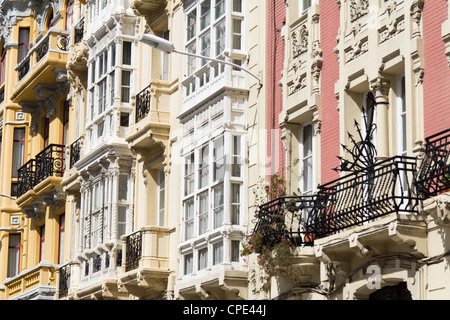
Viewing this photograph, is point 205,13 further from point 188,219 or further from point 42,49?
point 42,49

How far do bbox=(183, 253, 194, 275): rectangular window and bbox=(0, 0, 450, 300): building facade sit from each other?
8cm

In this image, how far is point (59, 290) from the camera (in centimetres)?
3325

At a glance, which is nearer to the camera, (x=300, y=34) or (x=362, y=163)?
(x=362, y=163)

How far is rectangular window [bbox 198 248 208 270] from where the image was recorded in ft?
81.0

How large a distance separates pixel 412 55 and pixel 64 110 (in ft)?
68.3

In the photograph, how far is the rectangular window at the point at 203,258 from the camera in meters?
24.7

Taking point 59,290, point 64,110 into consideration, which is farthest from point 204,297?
point 64,110

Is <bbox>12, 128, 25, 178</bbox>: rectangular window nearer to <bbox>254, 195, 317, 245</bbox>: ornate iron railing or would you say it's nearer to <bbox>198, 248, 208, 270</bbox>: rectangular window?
<bbox>198, 248, 208, 270</bbox>: rectangular window

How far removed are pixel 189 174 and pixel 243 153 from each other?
6.86 feet

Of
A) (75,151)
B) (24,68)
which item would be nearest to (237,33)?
(75,151)

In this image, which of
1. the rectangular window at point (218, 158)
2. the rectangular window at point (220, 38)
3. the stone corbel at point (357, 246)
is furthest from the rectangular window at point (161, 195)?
the stone corbel at point (357, 246)

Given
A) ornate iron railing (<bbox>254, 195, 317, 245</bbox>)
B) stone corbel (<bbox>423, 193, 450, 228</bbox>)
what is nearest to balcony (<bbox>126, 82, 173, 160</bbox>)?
ornate iron railing (<bbox>254, 195, 317, 245</bbox>)

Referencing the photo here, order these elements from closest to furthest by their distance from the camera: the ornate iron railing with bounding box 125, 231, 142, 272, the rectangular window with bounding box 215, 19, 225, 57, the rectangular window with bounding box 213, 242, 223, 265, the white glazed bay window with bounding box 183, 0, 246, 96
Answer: the rectangular window with bounding box 213, 242, 223, 265, the white glazed bay window with bounding box 183, 0, 246, 96, the rectangular window with bounding box 215, 19, 225, 57, the ornate iron railing with bounding box 125, 231, 142, 272
